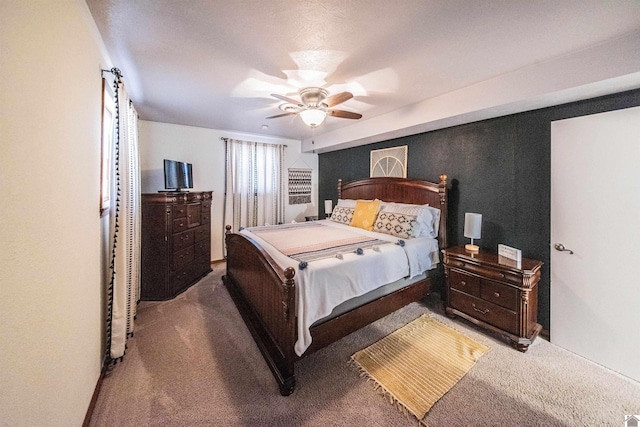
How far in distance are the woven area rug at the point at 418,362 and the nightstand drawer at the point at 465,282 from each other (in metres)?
0.44

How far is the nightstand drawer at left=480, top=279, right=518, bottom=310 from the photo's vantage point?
214 centimetres

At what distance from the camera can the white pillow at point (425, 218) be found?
2.97m

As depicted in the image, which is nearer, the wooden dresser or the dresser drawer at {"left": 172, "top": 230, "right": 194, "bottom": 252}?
the wooden dresser

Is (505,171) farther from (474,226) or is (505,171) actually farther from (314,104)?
(314,104)

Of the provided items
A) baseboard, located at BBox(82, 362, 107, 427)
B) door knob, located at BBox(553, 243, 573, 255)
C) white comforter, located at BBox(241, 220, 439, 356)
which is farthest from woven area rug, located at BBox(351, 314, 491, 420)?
baseboard, located at BBox(82, 362, 107, 427)

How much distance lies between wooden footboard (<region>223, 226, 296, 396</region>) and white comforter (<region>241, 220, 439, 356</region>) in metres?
0.09

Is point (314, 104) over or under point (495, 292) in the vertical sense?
over

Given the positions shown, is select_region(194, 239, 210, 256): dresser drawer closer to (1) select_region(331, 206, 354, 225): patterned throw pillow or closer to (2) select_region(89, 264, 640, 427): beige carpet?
(2) select_region(89, 264, 640, 427): beige carpet

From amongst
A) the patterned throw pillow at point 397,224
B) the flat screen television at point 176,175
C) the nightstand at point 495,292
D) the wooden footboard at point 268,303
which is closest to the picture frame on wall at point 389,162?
the patterned throw pillow at point 397,224

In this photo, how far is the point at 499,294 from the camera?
2.23 metres

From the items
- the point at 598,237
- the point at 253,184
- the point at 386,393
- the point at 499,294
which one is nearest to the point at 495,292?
the point at 499,294

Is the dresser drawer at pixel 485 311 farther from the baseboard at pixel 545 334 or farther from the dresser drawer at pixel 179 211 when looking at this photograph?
the dresser drawer at pixel 179 211

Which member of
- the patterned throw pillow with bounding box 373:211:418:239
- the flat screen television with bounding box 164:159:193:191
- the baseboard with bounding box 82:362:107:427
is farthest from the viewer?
the flat screen television with bounding box 164:159:193:191

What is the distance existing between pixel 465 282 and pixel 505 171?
1.29 m
